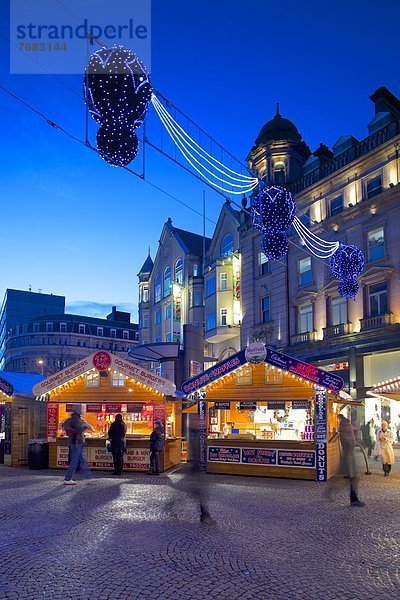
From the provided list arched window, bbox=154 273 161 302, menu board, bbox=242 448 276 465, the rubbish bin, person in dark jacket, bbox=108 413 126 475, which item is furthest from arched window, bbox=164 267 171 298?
menu board, bbox=242 448 276 465

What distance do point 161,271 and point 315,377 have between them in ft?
121

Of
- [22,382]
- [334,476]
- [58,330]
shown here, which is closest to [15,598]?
[334,476]

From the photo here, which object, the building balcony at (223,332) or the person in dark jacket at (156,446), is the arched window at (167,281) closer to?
the building balcony at (223,332)

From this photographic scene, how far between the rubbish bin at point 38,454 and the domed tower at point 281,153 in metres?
21.6

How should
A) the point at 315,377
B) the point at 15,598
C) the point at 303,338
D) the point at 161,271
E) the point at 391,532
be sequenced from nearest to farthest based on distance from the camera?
1. the point at 15,598
2. the point at 391,532
3. the point at 315,377
4. the point at 303,338
5. the point at 161,271

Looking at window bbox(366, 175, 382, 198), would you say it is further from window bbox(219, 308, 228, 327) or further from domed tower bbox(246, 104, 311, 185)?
window bbox(219, 308, 228, 327)

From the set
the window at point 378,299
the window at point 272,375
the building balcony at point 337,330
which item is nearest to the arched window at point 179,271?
the building balcony at point 337,330

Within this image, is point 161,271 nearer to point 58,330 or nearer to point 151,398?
point 151,398

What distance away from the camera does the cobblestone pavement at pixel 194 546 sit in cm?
620

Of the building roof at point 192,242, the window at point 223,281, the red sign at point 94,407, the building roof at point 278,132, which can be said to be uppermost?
the building roof at point 278,132

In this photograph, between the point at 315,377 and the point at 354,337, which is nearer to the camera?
the point at 315,377

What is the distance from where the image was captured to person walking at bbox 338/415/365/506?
11.4 m

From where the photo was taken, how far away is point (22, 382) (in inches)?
868

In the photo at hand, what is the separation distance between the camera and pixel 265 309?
34156mm
